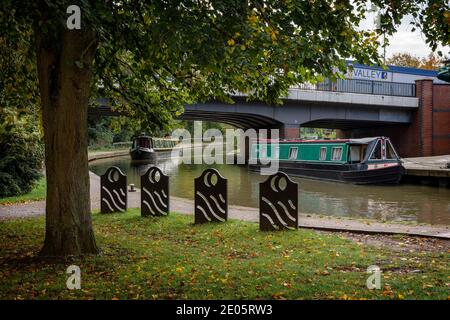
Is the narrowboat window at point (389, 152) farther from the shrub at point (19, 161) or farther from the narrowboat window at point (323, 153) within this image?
the shrub at point (19, 161)

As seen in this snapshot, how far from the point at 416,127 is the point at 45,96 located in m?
34.6

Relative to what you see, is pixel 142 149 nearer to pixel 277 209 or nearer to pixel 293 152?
pixel 293 152

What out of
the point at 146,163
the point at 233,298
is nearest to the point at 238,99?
the point at 146,163

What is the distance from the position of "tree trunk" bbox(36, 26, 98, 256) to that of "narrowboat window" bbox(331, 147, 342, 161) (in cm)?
2215

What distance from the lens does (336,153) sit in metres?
27.5

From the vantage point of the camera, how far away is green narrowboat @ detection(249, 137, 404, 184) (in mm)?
24781

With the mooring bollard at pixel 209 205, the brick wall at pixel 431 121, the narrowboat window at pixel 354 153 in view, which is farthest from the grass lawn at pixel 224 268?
the brick wall at pixel 431 121

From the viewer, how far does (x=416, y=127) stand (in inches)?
1439

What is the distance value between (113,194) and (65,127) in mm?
6165

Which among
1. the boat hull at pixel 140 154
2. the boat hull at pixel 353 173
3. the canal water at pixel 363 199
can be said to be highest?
the boat hull at pixel 140 154

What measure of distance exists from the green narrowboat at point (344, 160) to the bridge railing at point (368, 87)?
4.98m

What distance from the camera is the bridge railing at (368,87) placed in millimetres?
33625

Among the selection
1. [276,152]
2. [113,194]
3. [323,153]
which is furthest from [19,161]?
[276,152]

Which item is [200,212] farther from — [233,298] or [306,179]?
[306,179]
